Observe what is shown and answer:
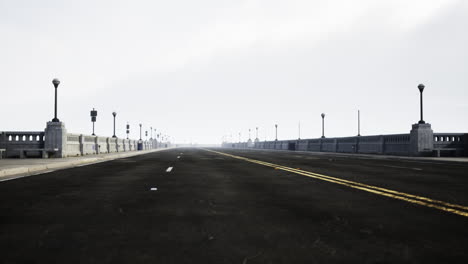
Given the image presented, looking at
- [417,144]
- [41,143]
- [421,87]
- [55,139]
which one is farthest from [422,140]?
[41,143]

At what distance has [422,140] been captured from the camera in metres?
27.5

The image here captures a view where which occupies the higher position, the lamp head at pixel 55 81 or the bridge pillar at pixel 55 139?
the lamp head at pixel 55 81

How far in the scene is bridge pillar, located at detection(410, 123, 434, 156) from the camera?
27.4m

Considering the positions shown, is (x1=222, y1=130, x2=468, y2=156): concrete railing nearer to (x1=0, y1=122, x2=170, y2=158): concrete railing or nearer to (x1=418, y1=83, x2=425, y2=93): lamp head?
(x1=418, y1=83, x2=425, y2=93): lamp head

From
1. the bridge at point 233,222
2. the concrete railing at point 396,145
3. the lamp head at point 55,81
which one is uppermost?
the lamp head at point 55,81

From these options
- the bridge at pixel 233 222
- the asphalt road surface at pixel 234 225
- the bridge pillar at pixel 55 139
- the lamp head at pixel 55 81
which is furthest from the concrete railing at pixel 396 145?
the lamp head at pixel 55 81

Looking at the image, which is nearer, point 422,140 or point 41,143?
point 41,143

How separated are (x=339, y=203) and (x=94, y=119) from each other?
115ft

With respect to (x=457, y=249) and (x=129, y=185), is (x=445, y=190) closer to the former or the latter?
(x=457, y=249)

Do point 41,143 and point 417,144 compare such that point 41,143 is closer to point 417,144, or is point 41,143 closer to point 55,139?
point 55,139

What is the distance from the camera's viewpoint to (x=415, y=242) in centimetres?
399

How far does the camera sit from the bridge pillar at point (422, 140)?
90.0ft

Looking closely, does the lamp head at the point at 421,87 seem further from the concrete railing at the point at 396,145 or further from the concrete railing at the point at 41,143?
the concrete railing at the point at 41,143

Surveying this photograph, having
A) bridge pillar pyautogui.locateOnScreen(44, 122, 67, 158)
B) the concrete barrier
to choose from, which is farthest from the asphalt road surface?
the concrete barrier
